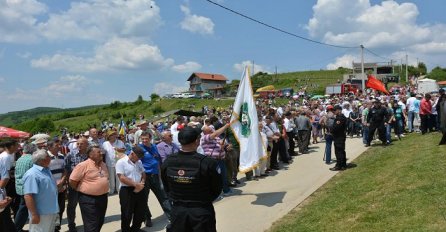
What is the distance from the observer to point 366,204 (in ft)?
26.3

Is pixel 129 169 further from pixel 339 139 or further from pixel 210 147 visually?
pixel 339 139

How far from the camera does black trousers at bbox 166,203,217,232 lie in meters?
4.59

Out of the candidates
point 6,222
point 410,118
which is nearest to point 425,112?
point 410,118

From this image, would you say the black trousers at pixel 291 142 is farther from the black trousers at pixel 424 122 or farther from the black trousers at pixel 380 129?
the black trousers at pixel 424 122

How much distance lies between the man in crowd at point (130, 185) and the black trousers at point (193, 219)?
2562mm

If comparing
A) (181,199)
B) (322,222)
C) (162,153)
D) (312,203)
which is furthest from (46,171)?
(312,203)

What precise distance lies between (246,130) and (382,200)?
3.60 metres

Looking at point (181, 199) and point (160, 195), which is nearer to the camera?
point (181, 199)

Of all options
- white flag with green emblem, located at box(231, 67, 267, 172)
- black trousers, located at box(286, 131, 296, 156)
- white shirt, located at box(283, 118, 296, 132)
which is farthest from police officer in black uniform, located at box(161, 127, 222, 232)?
black trousers, located at box(286, 131, 296, 156)

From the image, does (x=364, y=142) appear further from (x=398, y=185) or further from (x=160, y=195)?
(x=160, y=195)

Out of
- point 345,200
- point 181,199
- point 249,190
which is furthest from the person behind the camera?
point 249,190

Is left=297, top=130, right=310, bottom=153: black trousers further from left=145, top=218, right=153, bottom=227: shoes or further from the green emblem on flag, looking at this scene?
left=145, top=218, right=153, bottom=227: shoes

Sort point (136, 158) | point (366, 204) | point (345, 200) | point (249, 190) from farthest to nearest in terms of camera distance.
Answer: point (249, 190), point (345, 200), point (366, 204), point (136, 158)

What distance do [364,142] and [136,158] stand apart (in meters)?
11.6
